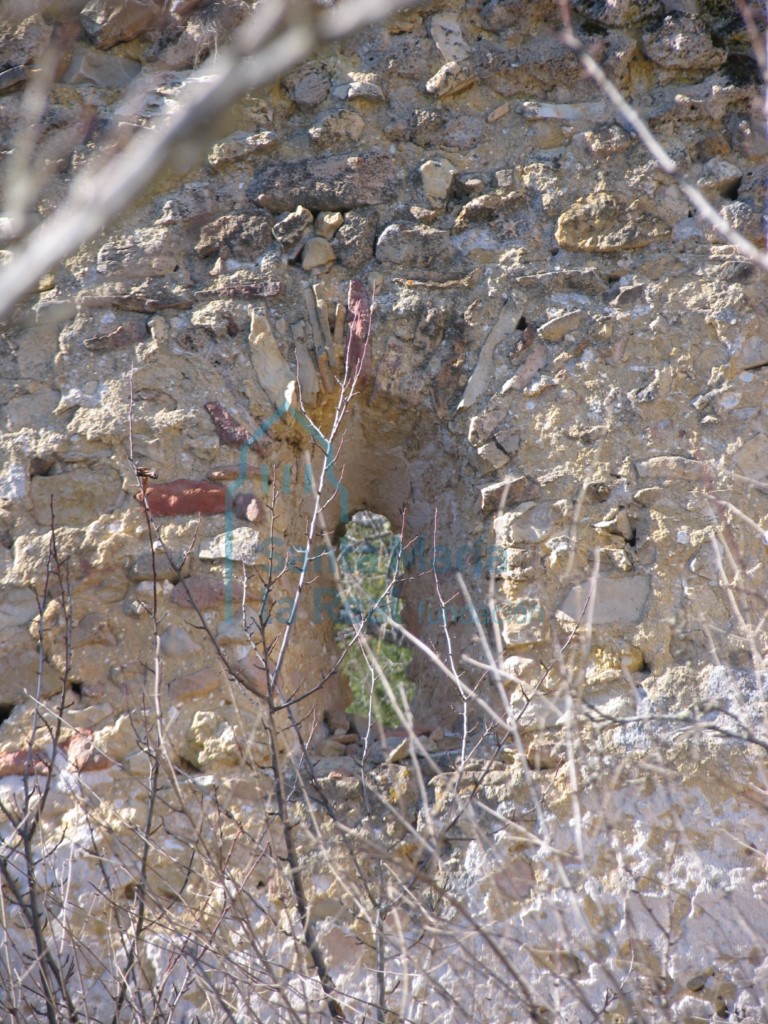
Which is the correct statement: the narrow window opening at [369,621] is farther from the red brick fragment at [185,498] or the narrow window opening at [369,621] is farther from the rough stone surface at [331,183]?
the rough stone surface at [331,183]

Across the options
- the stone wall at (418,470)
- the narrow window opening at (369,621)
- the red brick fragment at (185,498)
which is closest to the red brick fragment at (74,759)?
the stone wall at (418,470)

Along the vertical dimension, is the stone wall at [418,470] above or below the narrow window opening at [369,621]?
above

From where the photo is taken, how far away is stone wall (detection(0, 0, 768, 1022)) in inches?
88.4

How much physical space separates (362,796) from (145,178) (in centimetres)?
178

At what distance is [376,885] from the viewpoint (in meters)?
2.21

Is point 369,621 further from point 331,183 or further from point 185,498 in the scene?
point 331,183

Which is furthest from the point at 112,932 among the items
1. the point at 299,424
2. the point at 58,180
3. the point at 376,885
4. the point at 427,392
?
the point at 58,180

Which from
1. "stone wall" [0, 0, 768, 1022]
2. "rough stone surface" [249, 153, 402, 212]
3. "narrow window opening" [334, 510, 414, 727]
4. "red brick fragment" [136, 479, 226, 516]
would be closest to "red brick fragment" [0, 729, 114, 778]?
"stone wall" [0, 0, 768, 1022]

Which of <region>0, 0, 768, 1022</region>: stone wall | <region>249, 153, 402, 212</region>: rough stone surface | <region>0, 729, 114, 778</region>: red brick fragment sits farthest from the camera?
<region>249, 153, 402, 212</region>: rough stone surface

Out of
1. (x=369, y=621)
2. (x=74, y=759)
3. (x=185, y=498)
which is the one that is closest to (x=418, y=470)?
(x=369, y=621)

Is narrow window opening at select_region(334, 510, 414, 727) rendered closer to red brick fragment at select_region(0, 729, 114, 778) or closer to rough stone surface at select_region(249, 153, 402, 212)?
red brick fragment at select_region(0, 729, 114, 778)

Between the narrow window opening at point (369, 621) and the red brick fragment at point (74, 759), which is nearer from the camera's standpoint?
the red brick fragment at point (74, 759)

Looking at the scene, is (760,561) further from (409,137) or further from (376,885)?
(409,137)

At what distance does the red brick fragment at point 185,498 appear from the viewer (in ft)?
8.79
